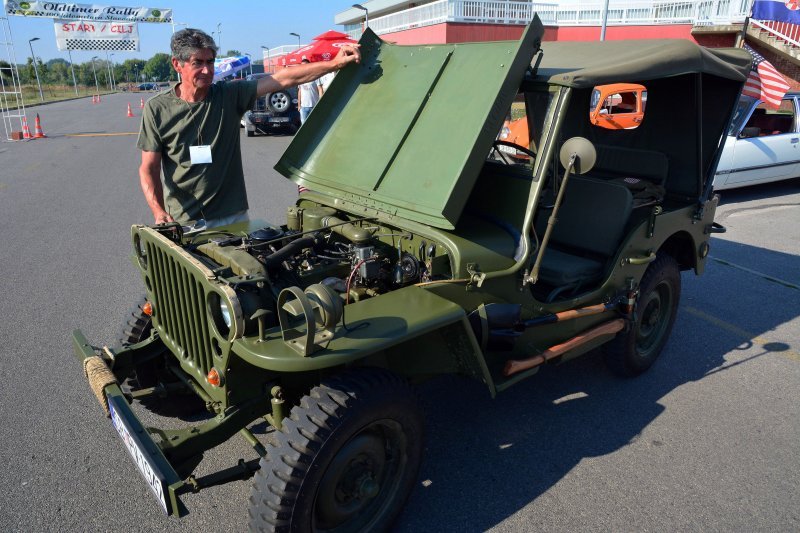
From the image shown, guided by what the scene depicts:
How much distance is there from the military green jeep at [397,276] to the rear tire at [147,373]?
0.01m

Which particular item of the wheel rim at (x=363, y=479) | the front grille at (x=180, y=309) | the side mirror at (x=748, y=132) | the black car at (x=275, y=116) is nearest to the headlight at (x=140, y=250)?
the front grille at (x=180, y=309)

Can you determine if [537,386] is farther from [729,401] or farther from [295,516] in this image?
[295,516]

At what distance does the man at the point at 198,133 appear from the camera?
380 centimetres

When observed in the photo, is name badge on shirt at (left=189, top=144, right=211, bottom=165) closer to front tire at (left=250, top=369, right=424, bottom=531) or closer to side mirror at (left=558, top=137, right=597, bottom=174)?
front tire at (left=250, top=369, right=424, bottom=531)

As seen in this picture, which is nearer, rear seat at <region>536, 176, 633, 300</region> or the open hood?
the open hood

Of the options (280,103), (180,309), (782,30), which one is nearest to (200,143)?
(180,309)

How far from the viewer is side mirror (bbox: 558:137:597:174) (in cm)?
294

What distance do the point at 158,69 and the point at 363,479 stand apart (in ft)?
401

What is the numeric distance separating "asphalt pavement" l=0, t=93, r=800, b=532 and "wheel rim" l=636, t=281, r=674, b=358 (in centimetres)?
18

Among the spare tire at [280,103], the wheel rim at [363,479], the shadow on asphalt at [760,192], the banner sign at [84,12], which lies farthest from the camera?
the banner sign at [84,12]

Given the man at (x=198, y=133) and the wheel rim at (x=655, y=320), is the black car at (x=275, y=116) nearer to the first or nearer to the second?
the man at (x=198, y=133)

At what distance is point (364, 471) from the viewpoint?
2.69m

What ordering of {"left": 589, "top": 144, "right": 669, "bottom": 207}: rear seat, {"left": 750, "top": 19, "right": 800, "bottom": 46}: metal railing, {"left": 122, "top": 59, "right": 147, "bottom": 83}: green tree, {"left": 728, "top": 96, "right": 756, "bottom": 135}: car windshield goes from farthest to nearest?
{"left": 122, "top": 59, "right": 147, "bottom": 83}: green tree → {"left": 750, "top": 19, "right": 800, "bottom": 46}: metal railing → {"left": 728, "top": 96, "right": 756, "bottom": 135}: car windshield → {"left": 589, "top": 144, "right": 669, "bottom": 207}: rear seat

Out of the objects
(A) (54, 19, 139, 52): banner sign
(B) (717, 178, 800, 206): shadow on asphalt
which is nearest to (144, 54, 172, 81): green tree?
(A) (54, 19, 139, 52): banner sign
